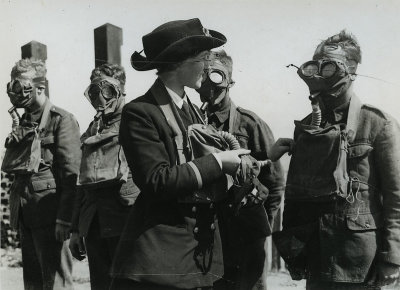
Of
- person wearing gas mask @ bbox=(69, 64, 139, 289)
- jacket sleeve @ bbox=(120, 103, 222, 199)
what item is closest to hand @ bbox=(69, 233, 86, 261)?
person wearing gas mask @ bbox=(69, 64, 139, 289)

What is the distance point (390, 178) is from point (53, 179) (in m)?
2.91

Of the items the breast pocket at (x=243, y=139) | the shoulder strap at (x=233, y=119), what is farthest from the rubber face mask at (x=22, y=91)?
the breast pocket at (x=243, y=139)

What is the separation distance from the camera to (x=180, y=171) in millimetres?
3170

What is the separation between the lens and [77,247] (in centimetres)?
534

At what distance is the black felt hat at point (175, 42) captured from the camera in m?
3.44

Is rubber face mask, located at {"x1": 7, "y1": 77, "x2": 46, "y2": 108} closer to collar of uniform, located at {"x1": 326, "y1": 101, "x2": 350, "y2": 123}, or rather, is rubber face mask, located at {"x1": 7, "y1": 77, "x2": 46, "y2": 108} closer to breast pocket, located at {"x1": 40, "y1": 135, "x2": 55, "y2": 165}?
breast pocket, located at {"x1": 40, "y1": 135, "x2": 55, "y2": 165}

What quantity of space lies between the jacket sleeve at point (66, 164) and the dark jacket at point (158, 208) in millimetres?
2204

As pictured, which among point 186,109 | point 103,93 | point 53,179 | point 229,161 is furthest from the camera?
point 53,179

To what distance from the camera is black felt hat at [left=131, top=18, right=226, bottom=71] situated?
344 centimetres

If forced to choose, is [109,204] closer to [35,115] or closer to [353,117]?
[35,115]

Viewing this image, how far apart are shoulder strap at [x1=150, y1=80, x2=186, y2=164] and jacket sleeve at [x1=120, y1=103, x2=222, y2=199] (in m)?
0.06

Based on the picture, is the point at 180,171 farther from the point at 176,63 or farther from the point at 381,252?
the point at 381,252

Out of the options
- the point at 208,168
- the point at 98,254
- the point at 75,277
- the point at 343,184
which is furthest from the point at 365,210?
the point at 75,277

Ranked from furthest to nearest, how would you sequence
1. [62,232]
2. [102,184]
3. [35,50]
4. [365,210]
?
[35,50] → [62,232] → [102,184] → [365,210]
